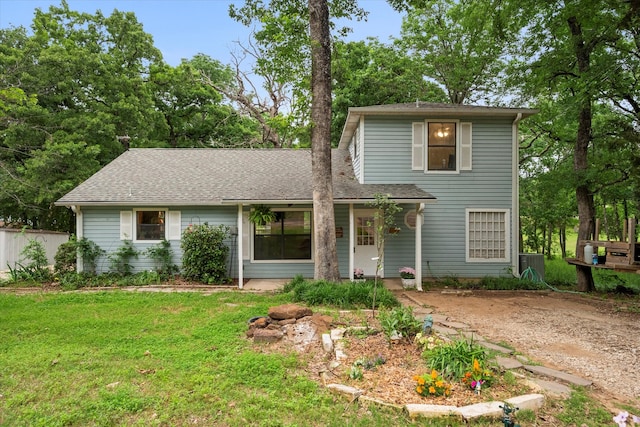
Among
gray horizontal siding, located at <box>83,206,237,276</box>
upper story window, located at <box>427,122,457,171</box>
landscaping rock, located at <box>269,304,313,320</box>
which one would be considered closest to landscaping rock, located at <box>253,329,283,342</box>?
landscaping rock, located at <box>269,304,313,320</box>

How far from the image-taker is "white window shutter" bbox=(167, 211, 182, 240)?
33.0 ft

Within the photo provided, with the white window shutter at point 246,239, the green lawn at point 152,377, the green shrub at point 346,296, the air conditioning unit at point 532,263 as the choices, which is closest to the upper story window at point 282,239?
the white window shutter at point 246,239

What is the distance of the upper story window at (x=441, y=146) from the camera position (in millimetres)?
9727

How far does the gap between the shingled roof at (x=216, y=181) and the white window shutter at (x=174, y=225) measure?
0.52 m

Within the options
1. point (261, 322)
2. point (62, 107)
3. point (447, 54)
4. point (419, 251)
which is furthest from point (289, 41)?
point (62, 107)

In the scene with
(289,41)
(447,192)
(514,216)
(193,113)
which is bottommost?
(514,216)

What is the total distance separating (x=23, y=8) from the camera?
1553 centimetres

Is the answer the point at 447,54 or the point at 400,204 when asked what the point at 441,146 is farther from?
the point at 447,54

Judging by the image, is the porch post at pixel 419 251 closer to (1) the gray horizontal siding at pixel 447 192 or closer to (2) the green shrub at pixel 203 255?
(1) the gray horizontal siding at pixel 447 192

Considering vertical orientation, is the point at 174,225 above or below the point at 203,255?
above

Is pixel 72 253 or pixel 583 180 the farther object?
pixel 72 253

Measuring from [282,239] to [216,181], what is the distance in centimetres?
296

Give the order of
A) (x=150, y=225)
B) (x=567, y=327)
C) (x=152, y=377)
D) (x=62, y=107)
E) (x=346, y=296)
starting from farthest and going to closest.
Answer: (x=62, y=107) < (x=150, y=225) < (x=346, y=296) < (x=567, y=327) < (x=152, y=377)

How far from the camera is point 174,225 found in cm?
1008
